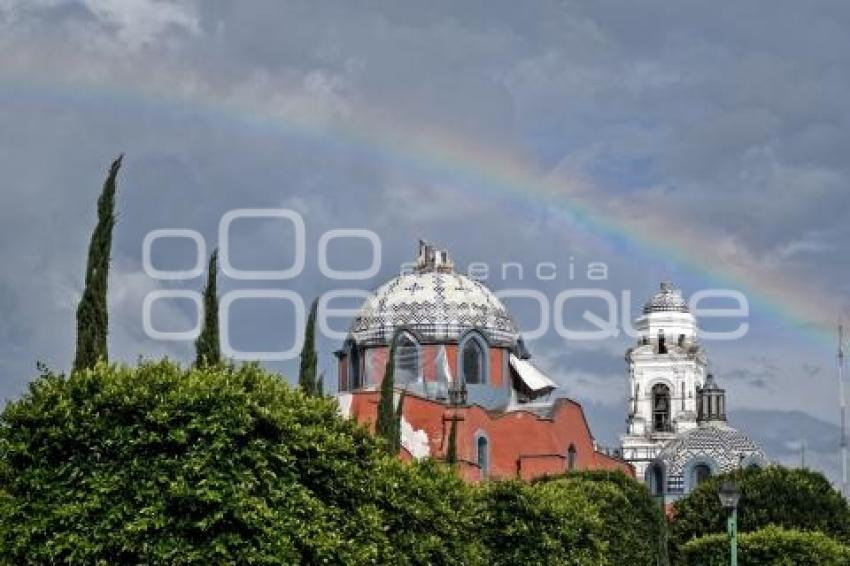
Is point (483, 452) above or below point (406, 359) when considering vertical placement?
below

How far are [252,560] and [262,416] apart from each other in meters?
2.99

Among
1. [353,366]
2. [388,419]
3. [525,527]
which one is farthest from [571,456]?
[525,527]

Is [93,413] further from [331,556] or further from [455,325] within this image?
[455,325]

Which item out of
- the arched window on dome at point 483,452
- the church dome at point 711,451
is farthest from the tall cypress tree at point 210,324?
the church dome at point 711,451

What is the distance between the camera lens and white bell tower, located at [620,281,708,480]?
437 ft

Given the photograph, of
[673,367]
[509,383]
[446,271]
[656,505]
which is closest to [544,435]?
[509,383]

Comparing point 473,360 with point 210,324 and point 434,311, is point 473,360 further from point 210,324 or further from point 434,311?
point 210,324

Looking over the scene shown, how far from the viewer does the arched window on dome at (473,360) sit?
293 feet

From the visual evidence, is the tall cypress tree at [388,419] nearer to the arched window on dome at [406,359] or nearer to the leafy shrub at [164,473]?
the leafy shrub at [164,473]

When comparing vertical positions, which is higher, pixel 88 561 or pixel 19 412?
pixel 19 412

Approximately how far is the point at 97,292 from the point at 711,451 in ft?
274

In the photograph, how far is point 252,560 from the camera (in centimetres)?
2947

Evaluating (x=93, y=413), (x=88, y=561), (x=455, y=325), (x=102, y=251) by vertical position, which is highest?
(x=455, y=325)

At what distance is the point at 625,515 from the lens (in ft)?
199
